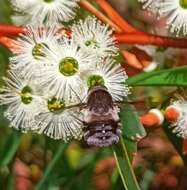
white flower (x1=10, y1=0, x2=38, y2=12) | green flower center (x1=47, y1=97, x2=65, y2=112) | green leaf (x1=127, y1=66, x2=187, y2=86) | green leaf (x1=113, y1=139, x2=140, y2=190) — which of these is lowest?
green leaf (x1=113, y1=139, x2=140, y2=190)

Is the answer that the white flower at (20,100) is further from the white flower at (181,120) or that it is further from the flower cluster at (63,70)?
the white flower at (181,120)

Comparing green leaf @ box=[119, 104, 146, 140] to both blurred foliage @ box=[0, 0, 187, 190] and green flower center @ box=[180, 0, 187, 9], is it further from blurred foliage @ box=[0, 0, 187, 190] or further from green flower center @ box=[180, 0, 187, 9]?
green flower center @ box=[180, 0, 187, 9]

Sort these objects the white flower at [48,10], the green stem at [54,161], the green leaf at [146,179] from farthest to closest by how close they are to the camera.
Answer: the green leaf at [146,179], the green stem at [54,161], the white flower at [48,10]

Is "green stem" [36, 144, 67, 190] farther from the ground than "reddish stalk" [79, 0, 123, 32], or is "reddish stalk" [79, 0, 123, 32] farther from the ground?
"reddish stalk" [79, 0, 123, 32]

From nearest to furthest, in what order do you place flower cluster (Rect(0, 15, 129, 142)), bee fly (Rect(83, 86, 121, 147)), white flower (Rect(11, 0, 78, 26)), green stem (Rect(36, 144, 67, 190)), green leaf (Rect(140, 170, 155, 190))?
bee fly (Rect(83, 86, 121, 147)) < flower cluster (Rect(0, 15, 129, 142)) < white flower (Rect(11, 0, 78, 26)) < green stem (Rect(36, 144, 67, 190)) < green leaf (Rect(140, 170, 155, 190))

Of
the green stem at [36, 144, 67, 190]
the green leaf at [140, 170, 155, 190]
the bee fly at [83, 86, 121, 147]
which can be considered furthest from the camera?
the green leaf at [140, 170, 155, 190]

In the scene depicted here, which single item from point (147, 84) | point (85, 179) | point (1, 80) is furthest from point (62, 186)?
point (147, 84)

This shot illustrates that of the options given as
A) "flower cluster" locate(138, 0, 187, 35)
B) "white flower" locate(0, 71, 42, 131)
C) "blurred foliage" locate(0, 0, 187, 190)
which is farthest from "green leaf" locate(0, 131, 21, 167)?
"flower cluster" locate(138, 0, 187, 35)

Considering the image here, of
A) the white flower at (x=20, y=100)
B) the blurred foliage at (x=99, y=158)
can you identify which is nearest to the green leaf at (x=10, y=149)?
the blurred foliage at (x=99, y=158)
